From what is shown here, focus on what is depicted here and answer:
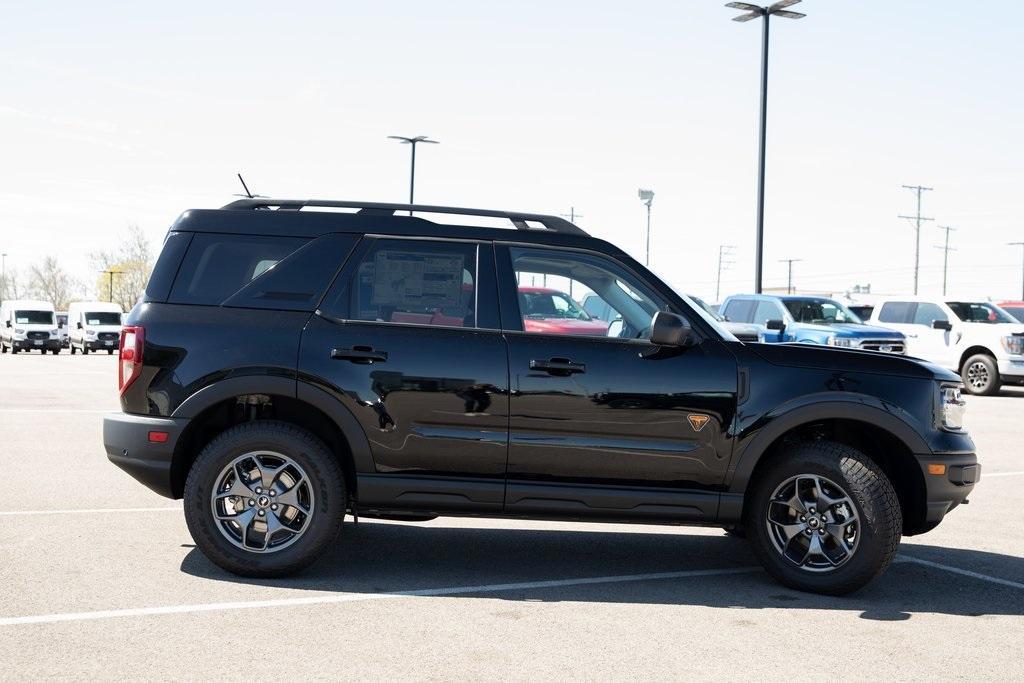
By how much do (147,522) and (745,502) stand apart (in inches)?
151

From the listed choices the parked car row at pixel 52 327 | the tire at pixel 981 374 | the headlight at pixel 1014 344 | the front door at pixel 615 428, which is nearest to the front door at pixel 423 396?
the front door at pixel 615 428

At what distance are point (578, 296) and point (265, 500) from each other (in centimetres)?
196

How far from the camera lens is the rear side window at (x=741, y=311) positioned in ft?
77.9

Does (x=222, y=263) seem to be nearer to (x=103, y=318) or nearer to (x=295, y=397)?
(x=295, y=397)

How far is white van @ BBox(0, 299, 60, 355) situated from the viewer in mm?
51375

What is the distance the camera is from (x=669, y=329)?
600cm

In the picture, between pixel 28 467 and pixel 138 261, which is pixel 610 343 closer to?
pixel 28 467

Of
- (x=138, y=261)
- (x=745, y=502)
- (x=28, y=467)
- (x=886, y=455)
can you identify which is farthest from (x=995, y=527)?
(x=138, y=261)

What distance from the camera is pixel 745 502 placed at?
6277 millimetres

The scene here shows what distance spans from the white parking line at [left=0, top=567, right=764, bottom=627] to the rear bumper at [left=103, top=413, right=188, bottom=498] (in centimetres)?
94

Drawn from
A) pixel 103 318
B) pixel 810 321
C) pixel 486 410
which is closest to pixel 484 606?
pixel 486 410

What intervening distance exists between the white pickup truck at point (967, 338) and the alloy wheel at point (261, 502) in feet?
58.1

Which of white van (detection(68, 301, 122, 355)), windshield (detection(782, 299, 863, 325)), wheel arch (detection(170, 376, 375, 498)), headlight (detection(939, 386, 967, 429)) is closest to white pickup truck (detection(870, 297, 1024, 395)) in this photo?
windshield (detection(782, 299, 863, 325))

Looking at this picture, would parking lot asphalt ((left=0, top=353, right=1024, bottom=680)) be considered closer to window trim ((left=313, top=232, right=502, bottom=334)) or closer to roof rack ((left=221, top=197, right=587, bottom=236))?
window trim ((left=313, top=232, right=502, bottom=334))
